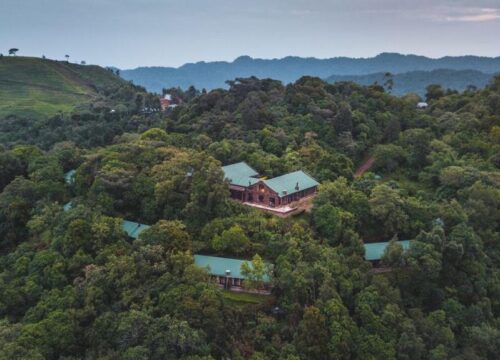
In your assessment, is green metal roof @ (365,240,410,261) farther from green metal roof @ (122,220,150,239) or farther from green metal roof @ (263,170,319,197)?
green metal roof @ (122,220,150,239)

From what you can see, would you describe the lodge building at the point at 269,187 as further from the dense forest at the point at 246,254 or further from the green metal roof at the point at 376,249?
the green metal roof at the point at 376,249

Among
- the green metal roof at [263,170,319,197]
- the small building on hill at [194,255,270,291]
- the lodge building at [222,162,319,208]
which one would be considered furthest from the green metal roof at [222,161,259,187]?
the small building on hill at [194,255,270,291]

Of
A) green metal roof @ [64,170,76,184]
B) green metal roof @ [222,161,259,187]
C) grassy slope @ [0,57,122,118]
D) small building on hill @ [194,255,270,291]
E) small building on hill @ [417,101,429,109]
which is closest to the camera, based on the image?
small building on hill @ [194,255,270,291]

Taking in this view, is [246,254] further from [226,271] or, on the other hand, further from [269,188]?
[269,188]

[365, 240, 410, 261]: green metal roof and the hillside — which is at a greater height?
[365, 240, 410, 261]: green metal roof

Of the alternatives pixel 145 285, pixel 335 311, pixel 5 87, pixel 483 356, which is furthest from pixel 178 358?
pixel 5 87

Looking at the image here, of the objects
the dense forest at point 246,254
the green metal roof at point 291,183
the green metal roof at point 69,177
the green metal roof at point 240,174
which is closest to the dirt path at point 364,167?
the dense forest at point 246,254

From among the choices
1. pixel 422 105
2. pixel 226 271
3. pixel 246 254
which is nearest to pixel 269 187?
pixel 246 254
